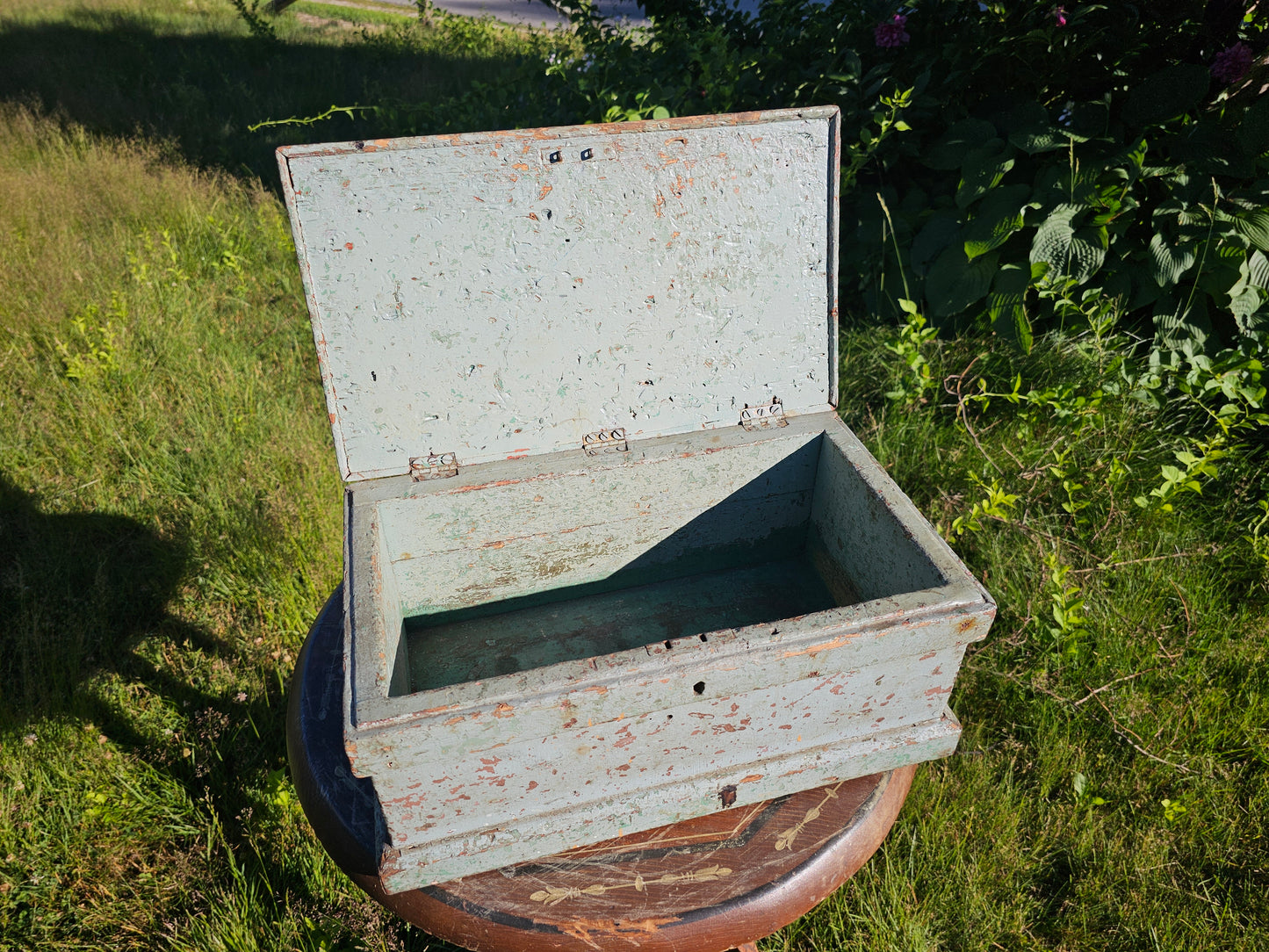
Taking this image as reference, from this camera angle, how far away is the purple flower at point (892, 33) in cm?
298

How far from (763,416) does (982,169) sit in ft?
5.27

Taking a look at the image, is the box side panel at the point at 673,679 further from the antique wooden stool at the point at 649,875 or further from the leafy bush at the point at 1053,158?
the leafy bush at the point at 1053,158

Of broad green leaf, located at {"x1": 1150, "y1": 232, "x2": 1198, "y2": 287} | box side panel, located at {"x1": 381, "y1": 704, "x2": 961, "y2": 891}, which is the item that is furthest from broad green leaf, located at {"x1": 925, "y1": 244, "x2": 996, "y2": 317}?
box side panel, located at {"x1": 381, "y1": 704, "x2": 961, "y2": 891}

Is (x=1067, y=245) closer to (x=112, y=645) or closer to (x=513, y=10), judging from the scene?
(x=112, y=645)

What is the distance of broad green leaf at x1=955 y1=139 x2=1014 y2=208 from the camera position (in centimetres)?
272

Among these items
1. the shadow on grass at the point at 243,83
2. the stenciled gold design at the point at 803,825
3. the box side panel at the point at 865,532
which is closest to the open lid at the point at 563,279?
the box side panel at the point at 865,532

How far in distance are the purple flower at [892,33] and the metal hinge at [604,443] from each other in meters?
2.22

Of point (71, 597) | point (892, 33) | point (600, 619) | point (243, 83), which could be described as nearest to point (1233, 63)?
point (892, 33)

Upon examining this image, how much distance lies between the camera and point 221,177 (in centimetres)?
514

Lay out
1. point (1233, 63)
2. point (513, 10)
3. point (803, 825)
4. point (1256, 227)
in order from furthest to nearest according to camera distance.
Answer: point (513, 10) < point (1256, 227) < point (1233, 63) < point (803, 825)

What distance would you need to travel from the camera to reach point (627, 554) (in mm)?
1945

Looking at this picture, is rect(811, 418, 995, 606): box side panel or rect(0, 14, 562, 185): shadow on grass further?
rect(0, 14, 562, 185): shadow on grass

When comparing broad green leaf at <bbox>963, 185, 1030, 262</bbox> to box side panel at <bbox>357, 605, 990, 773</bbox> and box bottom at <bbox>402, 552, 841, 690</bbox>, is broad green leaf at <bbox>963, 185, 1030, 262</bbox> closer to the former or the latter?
box bottom at <bbox>402, 552, 841, 690</bbox>

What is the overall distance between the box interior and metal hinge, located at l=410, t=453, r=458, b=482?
0.05 metres
